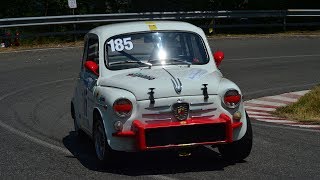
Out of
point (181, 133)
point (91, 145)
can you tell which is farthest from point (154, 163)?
point (91, 145)

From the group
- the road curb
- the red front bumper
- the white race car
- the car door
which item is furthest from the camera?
the road curb

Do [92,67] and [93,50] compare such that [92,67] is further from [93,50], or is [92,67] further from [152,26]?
[152,26]

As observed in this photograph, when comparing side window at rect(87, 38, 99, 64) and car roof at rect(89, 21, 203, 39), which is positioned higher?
car roof at rect(89, 21, 203, 39)

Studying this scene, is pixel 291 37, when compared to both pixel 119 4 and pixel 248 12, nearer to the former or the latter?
pixel 248 12

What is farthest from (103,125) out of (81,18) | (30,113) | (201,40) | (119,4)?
(119,4)

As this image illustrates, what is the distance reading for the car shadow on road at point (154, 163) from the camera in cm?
722

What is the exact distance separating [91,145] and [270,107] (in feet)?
15.2

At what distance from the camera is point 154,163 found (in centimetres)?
760

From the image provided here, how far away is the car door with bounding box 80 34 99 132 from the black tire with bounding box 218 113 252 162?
1.65 metres

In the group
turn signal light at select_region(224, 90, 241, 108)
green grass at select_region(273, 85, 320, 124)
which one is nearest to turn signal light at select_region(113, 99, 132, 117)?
turn signal light at select_region(224, 90, 241, 108)

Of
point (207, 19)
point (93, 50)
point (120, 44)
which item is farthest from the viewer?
point (207, 19)

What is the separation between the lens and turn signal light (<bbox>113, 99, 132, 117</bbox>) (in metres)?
7.00

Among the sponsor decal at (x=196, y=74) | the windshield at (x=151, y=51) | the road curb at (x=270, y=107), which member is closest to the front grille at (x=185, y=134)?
the sponsor decal at (x=196, y=74)

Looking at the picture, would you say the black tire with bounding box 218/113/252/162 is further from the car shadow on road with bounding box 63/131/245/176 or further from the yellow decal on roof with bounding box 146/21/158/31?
the yellow decal on roof with bounding box 146/21/158/31
